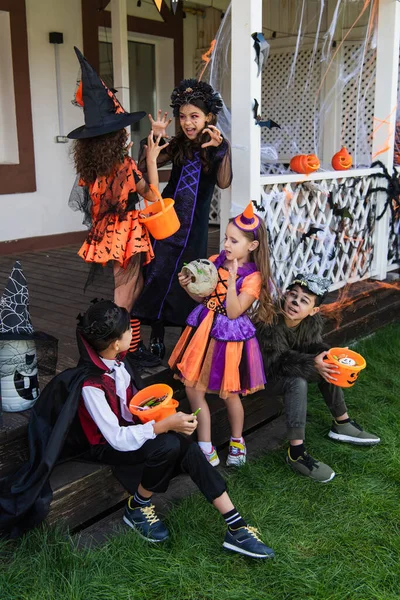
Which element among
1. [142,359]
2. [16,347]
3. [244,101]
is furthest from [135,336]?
[244,101]

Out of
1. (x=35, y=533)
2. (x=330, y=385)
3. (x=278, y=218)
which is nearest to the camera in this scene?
(x=35, y=533)

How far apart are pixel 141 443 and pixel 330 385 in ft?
4.34

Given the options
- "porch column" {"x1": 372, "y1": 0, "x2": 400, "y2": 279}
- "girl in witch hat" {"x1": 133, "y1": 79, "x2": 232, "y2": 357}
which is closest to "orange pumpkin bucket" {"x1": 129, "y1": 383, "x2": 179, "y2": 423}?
"girl in witch hat" {"x1": 133, "y1": 79, "x2": 232, "y2": 357}

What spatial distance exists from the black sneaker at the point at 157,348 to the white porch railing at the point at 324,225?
0.96m

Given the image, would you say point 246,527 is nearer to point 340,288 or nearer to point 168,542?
point 168,542

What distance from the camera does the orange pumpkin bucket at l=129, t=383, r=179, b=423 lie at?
225 centimetres

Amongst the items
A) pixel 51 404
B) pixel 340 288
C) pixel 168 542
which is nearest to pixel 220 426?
pixel 168 542

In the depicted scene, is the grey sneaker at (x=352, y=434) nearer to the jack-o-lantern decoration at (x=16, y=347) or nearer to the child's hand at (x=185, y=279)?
the child's hand at (x=185, y=279)

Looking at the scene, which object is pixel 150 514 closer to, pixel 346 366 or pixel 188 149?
pixel 346 366

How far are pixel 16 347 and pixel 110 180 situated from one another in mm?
866

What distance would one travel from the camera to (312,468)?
2.84 meters

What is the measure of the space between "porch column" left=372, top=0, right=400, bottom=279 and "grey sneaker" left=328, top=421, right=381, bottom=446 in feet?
7.28

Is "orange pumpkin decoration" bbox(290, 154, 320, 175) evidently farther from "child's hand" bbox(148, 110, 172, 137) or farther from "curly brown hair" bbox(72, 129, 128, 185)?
"curly brown hair" bbox(72, 129, 128, 185)

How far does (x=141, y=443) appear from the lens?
2.25 m
